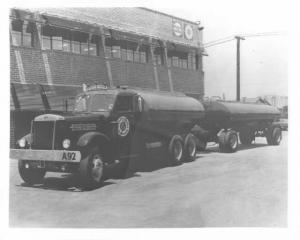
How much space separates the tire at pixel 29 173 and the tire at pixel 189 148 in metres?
4.99

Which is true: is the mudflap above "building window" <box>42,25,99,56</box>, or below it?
below

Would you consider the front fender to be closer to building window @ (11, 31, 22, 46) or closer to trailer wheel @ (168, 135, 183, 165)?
trailer wheel @ (168, 135, 183, 165)

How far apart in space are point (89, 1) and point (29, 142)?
3.54m

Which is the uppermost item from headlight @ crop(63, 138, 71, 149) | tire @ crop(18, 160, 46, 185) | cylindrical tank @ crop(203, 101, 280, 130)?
cylindrical tank @ crop(203, 101, 280, 130)

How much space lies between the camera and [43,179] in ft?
36.1

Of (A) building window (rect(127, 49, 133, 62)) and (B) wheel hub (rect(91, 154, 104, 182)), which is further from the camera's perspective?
(A) building window (rect(127, 49, 133, 62))

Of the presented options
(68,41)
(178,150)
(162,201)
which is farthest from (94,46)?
(162,201)

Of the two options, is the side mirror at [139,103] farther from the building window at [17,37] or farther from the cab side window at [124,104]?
the building window at [17,37]

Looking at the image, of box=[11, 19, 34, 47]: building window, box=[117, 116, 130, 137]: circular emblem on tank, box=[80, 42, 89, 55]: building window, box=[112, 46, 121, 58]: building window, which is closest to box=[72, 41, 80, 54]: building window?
box=[80, 42, 89, 55]: building window

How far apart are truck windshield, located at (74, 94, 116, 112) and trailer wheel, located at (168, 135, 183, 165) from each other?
2.72 metres

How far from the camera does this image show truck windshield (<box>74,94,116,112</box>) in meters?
11.3

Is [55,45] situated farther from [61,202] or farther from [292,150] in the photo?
[292,150]

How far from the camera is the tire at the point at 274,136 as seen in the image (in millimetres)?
18592

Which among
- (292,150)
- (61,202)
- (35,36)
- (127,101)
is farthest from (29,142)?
(35,36)
